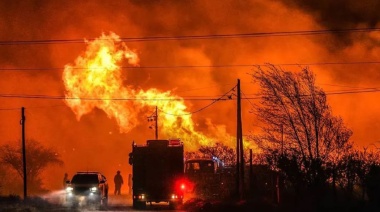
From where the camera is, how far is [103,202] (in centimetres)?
4681

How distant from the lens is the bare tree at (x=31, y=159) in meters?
91.8

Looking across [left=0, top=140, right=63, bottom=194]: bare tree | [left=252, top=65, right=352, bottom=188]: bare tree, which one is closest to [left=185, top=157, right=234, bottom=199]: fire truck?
[left=252, top=65, right=352, bottom=188]: bare tree

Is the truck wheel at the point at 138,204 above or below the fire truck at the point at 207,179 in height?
below

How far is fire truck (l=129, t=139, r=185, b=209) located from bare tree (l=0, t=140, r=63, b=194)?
47402 mm

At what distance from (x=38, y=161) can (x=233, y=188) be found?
4445 cm

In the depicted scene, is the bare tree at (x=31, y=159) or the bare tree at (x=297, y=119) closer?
the bare tree at (x=297, y=119)

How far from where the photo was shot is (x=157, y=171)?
44844 millimetres

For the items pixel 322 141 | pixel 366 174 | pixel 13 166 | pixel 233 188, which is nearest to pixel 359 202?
pixel 366 174

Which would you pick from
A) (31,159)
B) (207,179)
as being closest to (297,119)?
(207,179)

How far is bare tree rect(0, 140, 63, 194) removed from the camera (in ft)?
301

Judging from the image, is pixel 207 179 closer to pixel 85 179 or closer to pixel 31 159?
pixel 85 179

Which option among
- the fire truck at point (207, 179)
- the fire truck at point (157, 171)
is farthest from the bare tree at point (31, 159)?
the fire truck at point (157, 171)

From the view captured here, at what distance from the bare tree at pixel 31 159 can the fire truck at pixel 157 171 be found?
47.4 meters

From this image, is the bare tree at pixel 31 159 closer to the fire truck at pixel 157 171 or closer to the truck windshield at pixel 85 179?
the truck windshield at pixel 85 179
